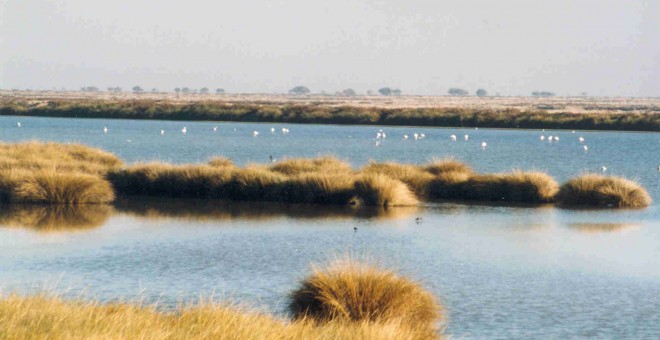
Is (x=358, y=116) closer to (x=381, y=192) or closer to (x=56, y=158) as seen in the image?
(x=56, y=158)

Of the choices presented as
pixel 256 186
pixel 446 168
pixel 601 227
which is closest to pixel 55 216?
pixel 256 186

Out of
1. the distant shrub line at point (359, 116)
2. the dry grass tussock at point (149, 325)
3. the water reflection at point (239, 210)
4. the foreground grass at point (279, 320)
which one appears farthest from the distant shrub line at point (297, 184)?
the distant shrub line at point (359, 116)

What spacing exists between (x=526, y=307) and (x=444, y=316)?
1.26 metres

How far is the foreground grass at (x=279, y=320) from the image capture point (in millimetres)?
8328

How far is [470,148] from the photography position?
50406 millimetres

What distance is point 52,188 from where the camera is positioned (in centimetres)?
2273

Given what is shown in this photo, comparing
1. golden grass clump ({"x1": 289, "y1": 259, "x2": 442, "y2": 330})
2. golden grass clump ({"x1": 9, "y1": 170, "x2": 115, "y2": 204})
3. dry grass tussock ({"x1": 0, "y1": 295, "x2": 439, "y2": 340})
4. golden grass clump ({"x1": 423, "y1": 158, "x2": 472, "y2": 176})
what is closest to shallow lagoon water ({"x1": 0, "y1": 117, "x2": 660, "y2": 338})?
golden grass clump ({"x1": 289, "y1": 259, "x2": 442, "y2": 330})

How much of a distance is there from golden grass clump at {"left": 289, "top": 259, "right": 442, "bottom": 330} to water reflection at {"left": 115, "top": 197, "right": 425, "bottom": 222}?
9520 mm

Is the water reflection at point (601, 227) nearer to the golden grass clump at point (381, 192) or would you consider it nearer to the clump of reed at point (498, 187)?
the golden grass clump at point (381, 192)

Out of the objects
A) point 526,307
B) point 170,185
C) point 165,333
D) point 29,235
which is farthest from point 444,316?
point 170,185

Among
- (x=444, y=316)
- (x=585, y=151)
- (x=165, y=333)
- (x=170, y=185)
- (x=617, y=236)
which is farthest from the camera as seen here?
(x=585, y=151)

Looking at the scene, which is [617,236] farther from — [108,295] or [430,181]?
[108,295]

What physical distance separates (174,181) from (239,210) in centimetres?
301

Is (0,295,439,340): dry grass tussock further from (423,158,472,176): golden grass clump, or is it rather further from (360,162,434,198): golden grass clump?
(423,158,472,176): golden grass clump
